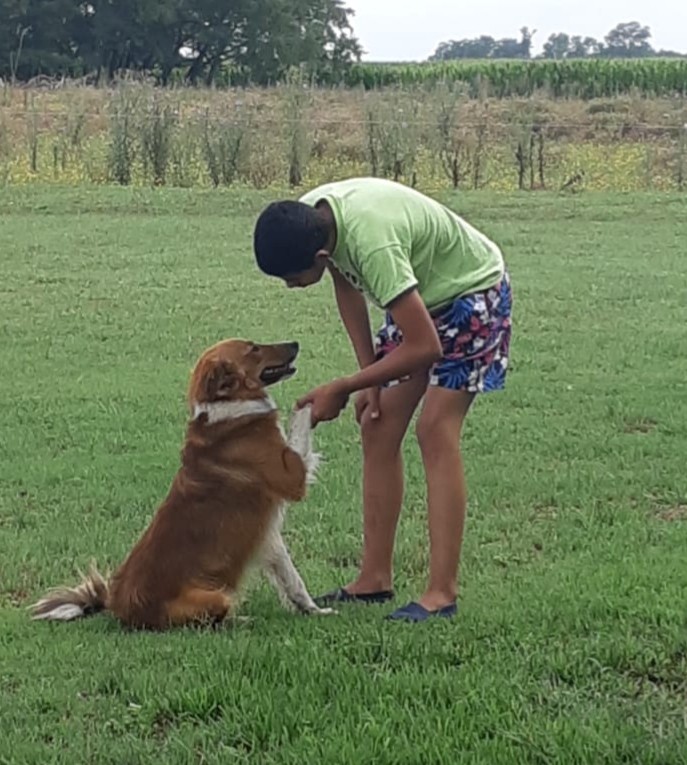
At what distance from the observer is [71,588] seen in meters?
5.26

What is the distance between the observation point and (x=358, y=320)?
5.25 meters

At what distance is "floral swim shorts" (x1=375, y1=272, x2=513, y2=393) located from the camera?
193 inches

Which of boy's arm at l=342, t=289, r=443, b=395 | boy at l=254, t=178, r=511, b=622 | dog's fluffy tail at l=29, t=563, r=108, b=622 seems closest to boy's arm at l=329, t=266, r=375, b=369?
boy at l=254, t=178, r=511, b=622

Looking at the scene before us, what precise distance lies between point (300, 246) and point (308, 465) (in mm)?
1008

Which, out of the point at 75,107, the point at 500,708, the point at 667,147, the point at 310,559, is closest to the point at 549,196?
Answer: the point at 667,147

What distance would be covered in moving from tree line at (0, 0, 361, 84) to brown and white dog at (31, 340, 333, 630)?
44.6m

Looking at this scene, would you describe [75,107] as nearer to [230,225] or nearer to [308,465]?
[230,225]

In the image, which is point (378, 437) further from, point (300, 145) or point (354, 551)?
point (300, 145)

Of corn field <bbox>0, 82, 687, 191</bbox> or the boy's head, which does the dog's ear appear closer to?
the boy's head

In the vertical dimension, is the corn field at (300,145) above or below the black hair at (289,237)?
below

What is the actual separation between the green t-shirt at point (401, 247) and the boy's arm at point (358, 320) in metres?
0.27

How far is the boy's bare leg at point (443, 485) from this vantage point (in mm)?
4996

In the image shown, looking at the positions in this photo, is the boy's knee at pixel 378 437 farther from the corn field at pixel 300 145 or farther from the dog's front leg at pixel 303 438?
the corn field at pixel 300 145

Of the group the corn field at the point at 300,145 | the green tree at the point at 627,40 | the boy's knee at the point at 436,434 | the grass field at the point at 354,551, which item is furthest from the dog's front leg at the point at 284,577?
the green tree at the point at 627,40
